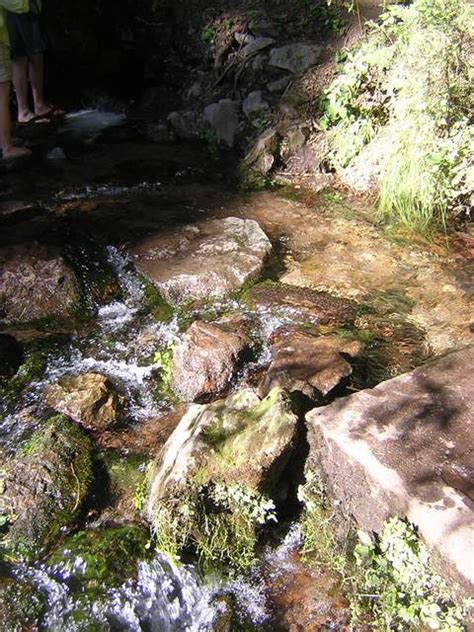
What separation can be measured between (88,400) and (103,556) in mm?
1094

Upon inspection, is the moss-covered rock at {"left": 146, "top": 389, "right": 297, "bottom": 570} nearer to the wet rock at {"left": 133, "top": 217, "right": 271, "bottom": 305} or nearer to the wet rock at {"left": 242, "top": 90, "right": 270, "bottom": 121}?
the wet rock at {"left": 133, "top": 217, "right": 271, "bottom": 305}

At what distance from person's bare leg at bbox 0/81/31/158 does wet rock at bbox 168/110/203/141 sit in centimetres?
217

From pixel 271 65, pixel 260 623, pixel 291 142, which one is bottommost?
pixel 260 623

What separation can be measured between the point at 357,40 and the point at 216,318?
14.9 feet

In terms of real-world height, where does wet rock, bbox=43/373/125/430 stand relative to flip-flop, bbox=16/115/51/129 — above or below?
below

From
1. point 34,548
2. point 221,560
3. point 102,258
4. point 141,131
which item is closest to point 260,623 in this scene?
point 221,560

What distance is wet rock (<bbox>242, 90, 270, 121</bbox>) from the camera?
736 centimetres

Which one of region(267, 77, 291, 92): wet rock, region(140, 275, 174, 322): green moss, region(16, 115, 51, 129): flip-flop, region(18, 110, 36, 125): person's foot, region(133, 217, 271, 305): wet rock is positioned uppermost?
region(267, 77, 291, 92): wet rock

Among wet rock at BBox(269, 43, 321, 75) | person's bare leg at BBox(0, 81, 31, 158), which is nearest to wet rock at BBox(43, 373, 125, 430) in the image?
person's bare leg at BBox(0, 81, 31, 158)

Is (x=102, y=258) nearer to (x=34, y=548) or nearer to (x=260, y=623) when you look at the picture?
(x=34, y=548)

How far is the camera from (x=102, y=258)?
207 inches

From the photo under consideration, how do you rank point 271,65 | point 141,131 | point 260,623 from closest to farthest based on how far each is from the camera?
point 260,623 → point 271,65 → point 141,131

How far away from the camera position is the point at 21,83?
7.31 metres

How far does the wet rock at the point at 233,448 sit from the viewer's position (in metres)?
2.87
